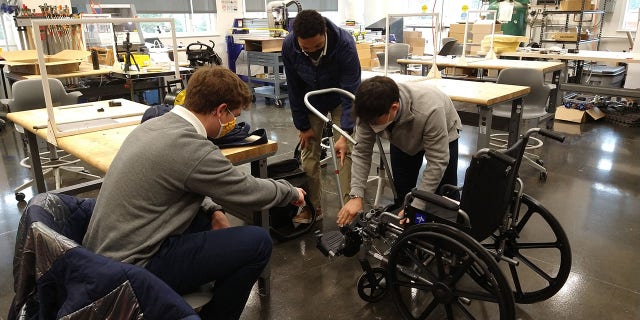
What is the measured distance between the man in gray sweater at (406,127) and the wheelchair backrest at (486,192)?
22 cm

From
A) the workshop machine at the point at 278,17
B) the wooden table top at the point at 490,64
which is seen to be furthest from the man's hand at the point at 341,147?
the workshop machine at the point at 278,17

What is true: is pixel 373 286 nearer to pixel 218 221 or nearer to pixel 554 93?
pixel 218 221

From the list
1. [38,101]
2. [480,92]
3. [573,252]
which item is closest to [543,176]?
[480,92]

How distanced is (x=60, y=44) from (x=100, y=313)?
16.3 ft

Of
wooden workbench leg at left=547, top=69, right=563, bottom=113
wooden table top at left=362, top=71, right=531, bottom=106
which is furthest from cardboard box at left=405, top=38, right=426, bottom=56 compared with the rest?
wooden table top at left=362, top=71, right=531, bottom=106

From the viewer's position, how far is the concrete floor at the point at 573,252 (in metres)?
2.02

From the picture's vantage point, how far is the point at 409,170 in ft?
7.55

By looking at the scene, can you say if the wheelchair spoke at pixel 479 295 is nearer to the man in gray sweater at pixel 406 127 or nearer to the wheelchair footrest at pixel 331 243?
the man in gray sweater at pixel 406 127

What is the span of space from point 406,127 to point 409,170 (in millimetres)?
449

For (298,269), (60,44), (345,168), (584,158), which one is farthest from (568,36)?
(60,44)

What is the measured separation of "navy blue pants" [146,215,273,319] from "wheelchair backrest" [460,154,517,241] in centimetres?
72

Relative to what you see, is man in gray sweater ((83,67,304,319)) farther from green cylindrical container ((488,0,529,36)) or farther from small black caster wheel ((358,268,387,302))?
green cylindrical container ((488,0,529,36))

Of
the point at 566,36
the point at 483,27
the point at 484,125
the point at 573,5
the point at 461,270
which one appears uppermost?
the point at 573,5

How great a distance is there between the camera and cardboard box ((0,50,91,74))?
4.21 meters
